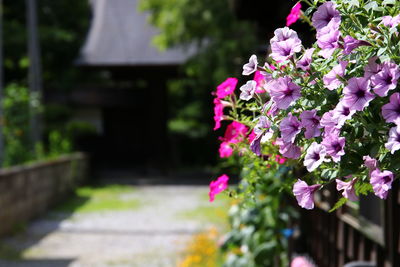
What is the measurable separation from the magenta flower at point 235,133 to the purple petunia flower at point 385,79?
0.82 metres

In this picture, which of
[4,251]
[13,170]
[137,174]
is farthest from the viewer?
[137,174]

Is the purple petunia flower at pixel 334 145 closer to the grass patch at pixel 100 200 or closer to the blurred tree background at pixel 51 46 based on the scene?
the grass patch at pixel 100 200

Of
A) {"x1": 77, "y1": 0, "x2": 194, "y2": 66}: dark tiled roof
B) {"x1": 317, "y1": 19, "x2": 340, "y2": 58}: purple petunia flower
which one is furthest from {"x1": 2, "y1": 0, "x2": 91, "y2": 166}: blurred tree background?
{"x1": 317, "y1": 19, "x2": 340, "y2": 58}: purple petunia flower

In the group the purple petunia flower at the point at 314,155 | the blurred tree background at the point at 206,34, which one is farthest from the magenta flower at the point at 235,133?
the blurred tree background at the point at 206,34

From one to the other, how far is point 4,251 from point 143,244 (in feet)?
5.97

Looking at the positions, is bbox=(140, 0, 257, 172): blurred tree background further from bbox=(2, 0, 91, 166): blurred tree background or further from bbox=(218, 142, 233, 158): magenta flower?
bbox=(218, 142, 233, 158): magenta flower

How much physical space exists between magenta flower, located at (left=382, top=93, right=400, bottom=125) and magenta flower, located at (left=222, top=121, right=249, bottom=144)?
842 mm

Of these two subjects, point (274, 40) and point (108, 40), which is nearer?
point (274, 40)

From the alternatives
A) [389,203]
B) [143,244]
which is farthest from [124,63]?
[389,203]

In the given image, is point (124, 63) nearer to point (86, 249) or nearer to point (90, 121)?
point (90, 121)

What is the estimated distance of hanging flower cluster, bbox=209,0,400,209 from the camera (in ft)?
4.84

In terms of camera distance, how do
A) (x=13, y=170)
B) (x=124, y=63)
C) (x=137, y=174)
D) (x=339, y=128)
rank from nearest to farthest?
(x=339, y=128)
(x=13, y=170)
(x=124, y=63)
(x=137, y=174)

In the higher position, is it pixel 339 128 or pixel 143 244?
pixel 339 128

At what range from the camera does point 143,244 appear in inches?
371
